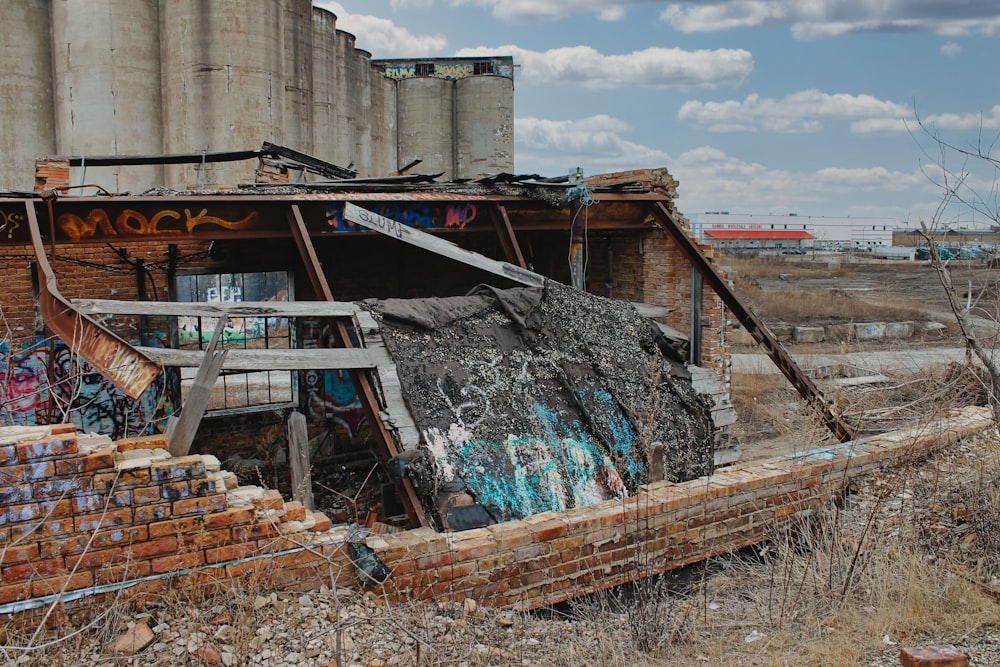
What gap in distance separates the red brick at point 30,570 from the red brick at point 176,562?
488mm

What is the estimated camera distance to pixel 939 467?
25.0ft

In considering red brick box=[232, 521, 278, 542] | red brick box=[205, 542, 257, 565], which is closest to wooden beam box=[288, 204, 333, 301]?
red brick box=[232, 521, 278, 542]

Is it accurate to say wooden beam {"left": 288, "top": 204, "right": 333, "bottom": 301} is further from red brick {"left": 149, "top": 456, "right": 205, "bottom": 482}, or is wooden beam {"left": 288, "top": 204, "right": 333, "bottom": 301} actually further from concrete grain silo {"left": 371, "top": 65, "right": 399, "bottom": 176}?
concrete grain silo {"left": 371, "top": 65, "right": 399, "bottom": 176}

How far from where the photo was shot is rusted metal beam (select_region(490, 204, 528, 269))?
8.95 metres

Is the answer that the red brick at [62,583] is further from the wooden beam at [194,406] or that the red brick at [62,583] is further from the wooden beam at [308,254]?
the wooden beam at [308,254]

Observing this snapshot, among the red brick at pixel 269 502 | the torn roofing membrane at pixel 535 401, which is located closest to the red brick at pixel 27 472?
the red brick at pixel 269 502

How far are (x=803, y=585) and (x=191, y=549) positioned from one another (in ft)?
12.7

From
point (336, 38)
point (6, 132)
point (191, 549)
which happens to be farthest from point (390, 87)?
point (191, 549)

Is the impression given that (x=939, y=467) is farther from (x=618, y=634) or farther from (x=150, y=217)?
(x=150, y=217)

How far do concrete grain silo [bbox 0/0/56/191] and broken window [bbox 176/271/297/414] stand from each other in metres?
11.4

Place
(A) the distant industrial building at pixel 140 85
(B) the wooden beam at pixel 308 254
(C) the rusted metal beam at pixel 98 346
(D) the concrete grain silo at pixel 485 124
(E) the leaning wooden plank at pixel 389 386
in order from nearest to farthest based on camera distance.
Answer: (C) the rusted metal beam at pixel 98 346 → (E) the leaning wooden plank at pixel 389 386 → (B) the wooden beam at pixel 308 254 → (A) the distant industrial building at pixel 140 85 → (D) the concrete grain silo at pixel 485 124

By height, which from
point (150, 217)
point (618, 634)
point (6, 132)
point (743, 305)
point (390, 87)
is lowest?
point (618, 634)

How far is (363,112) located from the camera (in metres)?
30.3

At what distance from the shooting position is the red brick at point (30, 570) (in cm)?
409
